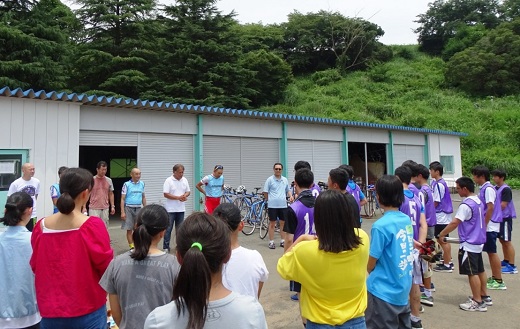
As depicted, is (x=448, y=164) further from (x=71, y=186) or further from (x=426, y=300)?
(x=71, y=186)

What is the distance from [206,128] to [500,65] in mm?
35122

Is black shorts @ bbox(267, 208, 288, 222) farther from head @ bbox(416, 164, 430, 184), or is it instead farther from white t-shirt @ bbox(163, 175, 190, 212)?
head @ bbox(416, 164, 430, 184)

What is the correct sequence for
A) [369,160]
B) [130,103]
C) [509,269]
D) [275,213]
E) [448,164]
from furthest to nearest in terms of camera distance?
[448,164] → [369,160] → [130,103] → [275,213] → [509,269]

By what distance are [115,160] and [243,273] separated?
13650mm

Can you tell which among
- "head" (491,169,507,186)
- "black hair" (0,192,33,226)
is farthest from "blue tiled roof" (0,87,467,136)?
"head" (491,169,507,186)

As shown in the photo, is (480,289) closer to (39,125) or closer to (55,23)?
(39,125)

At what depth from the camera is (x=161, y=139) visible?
10.1 metres

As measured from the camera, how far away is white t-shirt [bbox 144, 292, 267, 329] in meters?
1.41

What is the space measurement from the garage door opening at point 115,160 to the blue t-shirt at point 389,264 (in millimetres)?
12747

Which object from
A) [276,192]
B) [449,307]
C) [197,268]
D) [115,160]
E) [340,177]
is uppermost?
[115,160]

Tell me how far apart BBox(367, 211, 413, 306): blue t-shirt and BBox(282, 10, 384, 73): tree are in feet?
148

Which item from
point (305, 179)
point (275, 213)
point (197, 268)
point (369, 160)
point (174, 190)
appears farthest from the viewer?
point (369, 160)

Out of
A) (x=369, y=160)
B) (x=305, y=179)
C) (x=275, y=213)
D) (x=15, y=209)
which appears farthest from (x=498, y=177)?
(x=369, y=160)

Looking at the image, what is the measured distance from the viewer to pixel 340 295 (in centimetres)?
219
